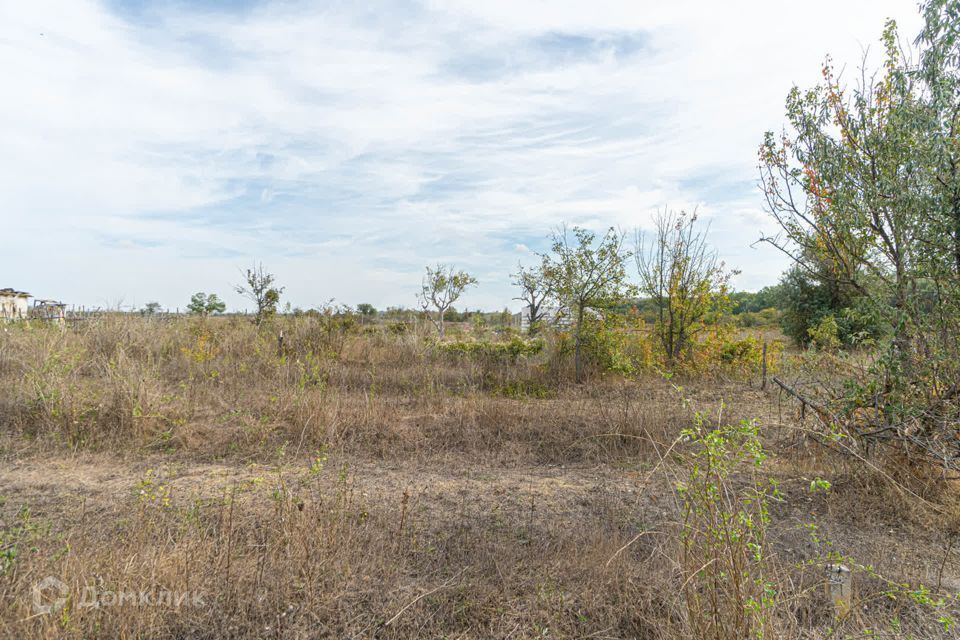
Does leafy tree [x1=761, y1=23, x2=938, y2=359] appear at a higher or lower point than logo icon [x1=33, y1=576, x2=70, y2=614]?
higher

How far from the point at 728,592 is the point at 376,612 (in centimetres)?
178

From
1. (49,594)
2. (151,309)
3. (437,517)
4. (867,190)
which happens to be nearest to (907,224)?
(867,190)

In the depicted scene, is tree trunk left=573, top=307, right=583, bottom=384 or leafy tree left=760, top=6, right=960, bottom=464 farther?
tree trunk left=573, top=307, right=583, bottom=384

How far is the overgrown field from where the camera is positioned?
2.52m

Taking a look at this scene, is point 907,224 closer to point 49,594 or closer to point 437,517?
point 437,517

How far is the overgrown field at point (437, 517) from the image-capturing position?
2.52 m

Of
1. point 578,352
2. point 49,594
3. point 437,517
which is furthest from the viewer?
point 578,352

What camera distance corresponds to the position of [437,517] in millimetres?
3986

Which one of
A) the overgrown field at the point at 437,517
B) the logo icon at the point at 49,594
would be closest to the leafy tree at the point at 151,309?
the overgrown field at the point at 437,517

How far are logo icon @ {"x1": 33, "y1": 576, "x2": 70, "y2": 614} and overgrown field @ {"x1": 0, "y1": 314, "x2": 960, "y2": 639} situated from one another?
1 cm

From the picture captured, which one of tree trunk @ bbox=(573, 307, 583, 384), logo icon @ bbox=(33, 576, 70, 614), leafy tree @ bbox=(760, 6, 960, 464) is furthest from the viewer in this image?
tree trunk @ bbox=(573, 307, 583, 384)

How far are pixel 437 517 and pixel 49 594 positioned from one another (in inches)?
90.8

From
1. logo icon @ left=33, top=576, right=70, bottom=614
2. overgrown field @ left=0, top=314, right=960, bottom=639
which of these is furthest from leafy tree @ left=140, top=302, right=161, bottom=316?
logo icon @ left=33, top=576, right=70, bottom=614

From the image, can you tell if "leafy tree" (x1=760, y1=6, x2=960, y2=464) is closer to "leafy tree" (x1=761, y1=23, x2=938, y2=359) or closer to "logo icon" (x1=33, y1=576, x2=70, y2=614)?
"leafy tree" (x1=761, y1=23, x2=938, y2=359)
